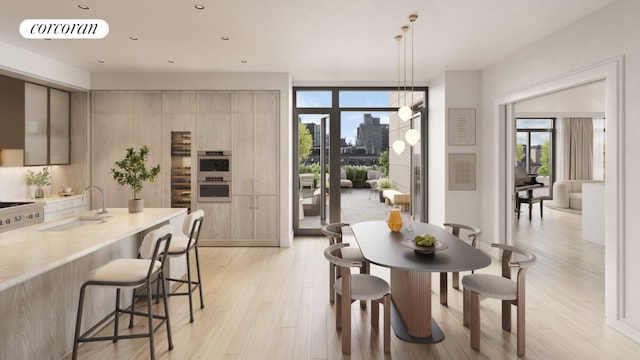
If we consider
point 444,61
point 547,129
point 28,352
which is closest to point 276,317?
point 28,352

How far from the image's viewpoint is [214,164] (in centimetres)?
589

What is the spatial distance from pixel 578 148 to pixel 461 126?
7.64 m

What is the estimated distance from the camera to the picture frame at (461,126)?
5586 mm

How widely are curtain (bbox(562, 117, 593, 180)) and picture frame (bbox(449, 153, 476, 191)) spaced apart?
24.0ft

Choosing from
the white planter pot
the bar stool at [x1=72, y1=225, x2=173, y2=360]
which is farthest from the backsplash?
the bar stool at [x1=72, y1=225, x2=173, y2=360]

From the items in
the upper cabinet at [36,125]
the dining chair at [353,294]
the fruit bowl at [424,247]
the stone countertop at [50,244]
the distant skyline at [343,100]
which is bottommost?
the dining chair at [353,294]

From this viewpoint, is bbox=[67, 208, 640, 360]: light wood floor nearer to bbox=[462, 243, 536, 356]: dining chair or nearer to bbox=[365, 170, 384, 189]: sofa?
bbox=[462, 243, 536, 356]: dining chair

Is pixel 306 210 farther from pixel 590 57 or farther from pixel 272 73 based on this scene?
pixel 590 57

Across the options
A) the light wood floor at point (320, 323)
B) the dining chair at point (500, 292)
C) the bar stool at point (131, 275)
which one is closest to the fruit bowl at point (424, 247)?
the dining chair at point (500, 292)

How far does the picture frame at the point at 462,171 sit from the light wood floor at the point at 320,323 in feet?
4.21

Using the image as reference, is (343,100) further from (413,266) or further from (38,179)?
(38,179)

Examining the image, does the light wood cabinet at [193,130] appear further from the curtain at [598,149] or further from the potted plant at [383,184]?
the curtain at [598,149]

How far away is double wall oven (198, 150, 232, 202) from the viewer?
19.3 feet

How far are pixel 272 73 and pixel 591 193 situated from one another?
600 centimetres
